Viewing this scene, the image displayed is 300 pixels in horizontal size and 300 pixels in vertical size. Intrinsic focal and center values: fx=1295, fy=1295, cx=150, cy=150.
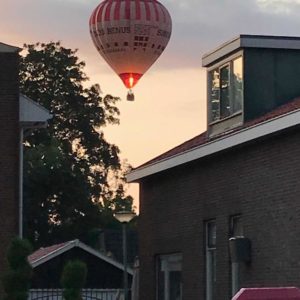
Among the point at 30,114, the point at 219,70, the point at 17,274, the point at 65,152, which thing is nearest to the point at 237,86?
the point at 219,70

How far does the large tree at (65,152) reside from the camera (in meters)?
66.6

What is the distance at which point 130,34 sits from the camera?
118 feet

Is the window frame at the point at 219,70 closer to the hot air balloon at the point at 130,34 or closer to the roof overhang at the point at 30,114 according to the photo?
the hot air balloon at the point at 130,34

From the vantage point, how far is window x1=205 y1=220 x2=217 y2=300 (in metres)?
28.4

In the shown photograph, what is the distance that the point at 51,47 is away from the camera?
233 feet

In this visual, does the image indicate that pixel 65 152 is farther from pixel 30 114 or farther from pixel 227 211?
pixel 227 211

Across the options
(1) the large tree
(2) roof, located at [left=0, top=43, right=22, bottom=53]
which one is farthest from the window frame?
(1) the large tree

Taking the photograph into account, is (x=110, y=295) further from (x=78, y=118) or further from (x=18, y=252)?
(x=78, y=118)

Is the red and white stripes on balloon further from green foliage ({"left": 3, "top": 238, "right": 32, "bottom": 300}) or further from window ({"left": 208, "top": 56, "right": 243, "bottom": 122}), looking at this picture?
green foliage ({"left": 3, "top": 238, "right": 32, "bottom": 300})

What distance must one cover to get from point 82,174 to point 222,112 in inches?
1599

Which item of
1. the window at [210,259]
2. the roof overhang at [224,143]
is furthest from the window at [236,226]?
the roof overhang at [224,143]

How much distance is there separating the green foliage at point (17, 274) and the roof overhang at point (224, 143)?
4.23 meters

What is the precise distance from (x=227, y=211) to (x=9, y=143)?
336 inches

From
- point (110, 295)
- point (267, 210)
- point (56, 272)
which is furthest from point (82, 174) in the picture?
point (267, 210)
